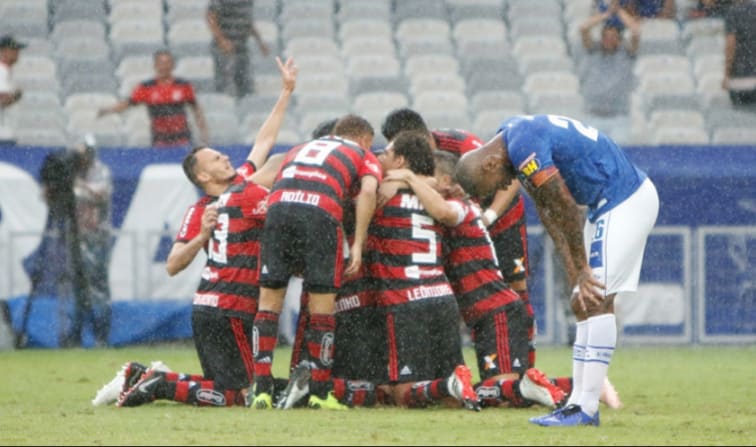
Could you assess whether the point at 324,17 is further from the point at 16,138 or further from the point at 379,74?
the point at 16,138

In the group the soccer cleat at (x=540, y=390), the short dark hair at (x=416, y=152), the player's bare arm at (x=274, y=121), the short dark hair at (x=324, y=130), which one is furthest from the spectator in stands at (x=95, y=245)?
the soccer cleat at (x=540, y=390)

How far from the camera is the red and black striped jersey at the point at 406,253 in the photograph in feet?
31.0

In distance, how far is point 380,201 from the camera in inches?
375

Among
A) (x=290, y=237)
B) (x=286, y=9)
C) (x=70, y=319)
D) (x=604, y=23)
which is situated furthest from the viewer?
(x=286, y=9)

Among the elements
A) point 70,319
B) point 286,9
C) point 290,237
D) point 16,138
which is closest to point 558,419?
point 290,237

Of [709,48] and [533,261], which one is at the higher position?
[709,48]

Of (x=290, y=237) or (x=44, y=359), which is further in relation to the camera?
(x=44, y=359)

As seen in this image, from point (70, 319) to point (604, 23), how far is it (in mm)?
6889

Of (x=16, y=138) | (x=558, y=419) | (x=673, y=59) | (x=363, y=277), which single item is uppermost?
(x=673, y=59)

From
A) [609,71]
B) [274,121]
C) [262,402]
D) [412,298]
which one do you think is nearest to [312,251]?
[412,298]

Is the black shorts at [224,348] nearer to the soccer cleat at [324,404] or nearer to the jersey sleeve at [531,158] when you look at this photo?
the soccer cleat at [324,404]

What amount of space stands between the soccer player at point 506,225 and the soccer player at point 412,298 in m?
0.76

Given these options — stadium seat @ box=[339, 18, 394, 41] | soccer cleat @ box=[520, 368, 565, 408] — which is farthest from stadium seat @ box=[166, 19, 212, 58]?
soccer cleat @ box=[520, 368, 565, 408]

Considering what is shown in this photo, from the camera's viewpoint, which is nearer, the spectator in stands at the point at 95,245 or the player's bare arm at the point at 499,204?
the player's bare arm at the point at 499,204
